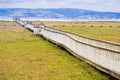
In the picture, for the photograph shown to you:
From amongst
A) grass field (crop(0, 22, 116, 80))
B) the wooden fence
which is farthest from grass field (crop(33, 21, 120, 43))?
grass field (crop(0, 22, 116, 80))

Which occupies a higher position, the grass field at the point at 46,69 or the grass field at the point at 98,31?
the grass field at the point at 46,69

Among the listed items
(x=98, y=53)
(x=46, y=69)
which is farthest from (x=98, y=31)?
(x=98, y=53)

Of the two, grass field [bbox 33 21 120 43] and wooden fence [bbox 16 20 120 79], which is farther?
grass field [bbox 33 21 120 43]

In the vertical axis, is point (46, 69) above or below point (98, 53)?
below

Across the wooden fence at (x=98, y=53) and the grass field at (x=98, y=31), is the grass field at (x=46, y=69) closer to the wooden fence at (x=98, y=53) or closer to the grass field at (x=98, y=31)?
the wooden fence at (x=98, y=53)

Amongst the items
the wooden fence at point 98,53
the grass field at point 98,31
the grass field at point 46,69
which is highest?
the wooden fence at point 98,53

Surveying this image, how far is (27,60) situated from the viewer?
25.6m

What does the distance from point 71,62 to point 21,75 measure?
18.4 ft

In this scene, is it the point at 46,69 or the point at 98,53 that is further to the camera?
the point at 46,69

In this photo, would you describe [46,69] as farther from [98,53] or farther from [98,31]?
Result: [98,31]

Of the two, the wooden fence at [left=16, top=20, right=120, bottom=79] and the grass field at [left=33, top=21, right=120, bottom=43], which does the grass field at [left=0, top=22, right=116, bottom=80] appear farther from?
the grass field at [left=33, top=21, right=120, bottom=43]

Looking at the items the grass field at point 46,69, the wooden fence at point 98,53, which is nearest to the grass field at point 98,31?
the wooden fence at point 98,53

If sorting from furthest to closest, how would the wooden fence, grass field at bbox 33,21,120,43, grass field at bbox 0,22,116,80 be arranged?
grass field at bbox 33,21,120,43 < grass field at bbox 0,22,116,80 < the wooden fence

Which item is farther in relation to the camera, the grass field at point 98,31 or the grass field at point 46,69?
the grass field at point 98,31
